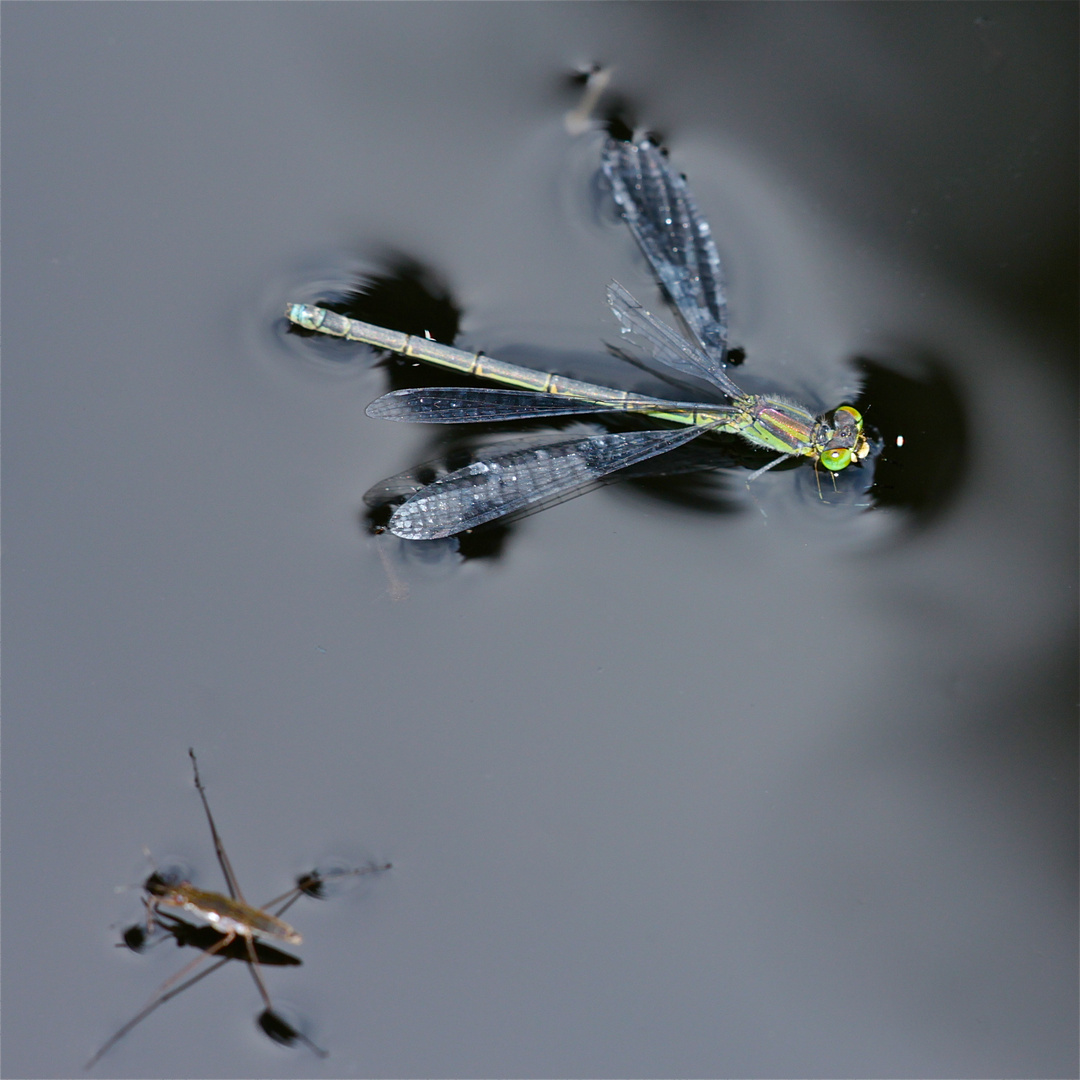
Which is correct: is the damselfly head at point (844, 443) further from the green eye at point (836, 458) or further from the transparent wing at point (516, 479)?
the transparent wing at point (516, 479)

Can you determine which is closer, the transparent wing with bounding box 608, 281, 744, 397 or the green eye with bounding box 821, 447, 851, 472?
the green eye with bounding box 821, 447, 851, 472

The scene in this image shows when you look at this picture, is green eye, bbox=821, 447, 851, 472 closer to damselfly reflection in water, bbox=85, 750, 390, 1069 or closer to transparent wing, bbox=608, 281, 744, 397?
transparent wing, bbox=608, 281, 744, 397

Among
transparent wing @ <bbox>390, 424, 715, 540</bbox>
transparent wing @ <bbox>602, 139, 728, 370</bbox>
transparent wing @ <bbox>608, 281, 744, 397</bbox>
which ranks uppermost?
transparent wing @ <bbox>602, 139, 728, 370</bbox>

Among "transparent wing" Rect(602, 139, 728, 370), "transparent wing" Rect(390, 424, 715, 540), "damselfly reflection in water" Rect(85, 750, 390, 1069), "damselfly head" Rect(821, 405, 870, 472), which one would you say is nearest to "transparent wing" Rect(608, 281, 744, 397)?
"transparent wing" Rect(602, 139, 728, 370)

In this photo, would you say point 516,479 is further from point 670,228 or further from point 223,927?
point 223,927

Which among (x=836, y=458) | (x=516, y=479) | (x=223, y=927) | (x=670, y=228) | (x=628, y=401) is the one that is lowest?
(x=223, y=927)

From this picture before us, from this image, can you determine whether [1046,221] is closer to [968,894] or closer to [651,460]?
[651,460]

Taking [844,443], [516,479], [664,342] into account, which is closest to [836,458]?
[844,443]

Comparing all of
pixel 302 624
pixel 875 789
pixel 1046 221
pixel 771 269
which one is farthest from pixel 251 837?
pixel 1046 221
